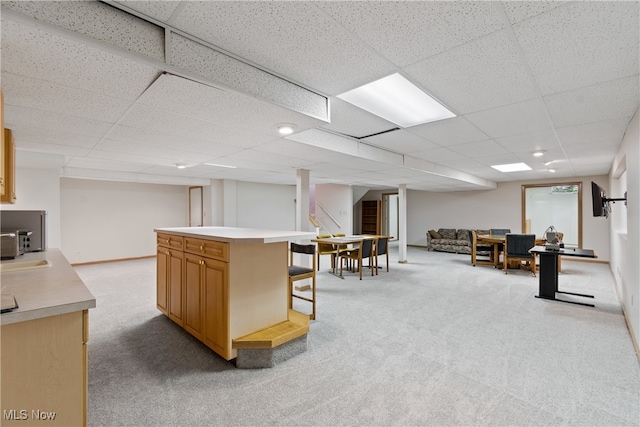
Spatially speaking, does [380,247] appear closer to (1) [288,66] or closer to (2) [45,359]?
(1) [288,66]

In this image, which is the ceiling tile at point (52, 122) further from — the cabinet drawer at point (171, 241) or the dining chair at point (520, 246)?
the dining chair at point (520, 246)

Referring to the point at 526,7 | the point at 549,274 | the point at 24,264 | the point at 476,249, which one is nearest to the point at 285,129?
the point at 526,7

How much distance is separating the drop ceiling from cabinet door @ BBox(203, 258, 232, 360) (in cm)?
122

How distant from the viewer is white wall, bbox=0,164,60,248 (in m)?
4.55

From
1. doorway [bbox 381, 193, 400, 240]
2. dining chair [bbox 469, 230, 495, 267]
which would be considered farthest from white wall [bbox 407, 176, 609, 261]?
dining chair [bbox 469, 230, 495, 267]

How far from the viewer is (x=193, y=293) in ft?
9.39

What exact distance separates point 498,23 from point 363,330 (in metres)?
2.74

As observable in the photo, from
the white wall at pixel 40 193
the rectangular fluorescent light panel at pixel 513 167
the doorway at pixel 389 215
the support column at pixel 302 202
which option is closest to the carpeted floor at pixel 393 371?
the support column at pixel 302 202

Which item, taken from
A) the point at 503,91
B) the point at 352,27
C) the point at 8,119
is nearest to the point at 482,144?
the point at 503,91

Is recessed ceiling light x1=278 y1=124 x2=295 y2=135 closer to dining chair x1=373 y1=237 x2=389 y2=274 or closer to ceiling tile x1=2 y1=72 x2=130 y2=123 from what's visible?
ceiling tile x1=2 y1=72 x2=130 y2=123

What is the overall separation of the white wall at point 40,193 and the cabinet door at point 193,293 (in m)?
3.10

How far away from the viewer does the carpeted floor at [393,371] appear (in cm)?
185

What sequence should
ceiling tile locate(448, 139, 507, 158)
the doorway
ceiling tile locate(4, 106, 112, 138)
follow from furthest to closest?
the doorway
ceiling tile locate(448, 139, 507, 158)
ceiling tile locate(4, 106, 112, 138)

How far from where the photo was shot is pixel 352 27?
1.45 metres
